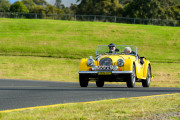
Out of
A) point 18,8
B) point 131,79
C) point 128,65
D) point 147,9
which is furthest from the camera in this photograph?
point 18,8

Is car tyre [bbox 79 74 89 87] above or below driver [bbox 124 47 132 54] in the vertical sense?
below

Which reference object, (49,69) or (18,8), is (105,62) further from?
(18,8)

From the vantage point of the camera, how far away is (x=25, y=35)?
5181 cm

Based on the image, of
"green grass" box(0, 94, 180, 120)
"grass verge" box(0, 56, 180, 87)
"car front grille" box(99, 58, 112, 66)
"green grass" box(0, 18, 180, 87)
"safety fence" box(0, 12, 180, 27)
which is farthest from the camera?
"safety fence" box(0, 12, 180, 27)

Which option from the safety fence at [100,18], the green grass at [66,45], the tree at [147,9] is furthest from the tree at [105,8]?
the green grass at [66,45]

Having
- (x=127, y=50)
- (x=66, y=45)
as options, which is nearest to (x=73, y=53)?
(x=66, y=45)

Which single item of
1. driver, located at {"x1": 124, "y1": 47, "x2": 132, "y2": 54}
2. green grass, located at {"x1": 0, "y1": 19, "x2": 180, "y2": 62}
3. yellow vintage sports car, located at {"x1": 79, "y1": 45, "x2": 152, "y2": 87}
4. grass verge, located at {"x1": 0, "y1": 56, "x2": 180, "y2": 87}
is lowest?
grass verge, located at {"x1": 0, "y1": 56, "x2": 180, "y2": 87}

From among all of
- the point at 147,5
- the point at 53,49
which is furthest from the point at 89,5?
the point at 53,49

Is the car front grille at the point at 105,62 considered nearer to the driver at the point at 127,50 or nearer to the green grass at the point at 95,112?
the driver at the point at 127,50

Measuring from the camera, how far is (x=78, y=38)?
50.1 meters

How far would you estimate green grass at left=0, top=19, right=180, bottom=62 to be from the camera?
42.2m

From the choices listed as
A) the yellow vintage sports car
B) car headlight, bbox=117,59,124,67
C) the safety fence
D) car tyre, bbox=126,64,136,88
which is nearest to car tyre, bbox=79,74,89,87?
the yellow vintage sports car

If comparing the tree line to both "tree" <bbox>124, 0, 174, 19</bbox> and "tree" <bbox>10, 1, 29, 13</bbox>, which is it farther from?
"tree" <bbox>10, 1, 29, 13</bbox>

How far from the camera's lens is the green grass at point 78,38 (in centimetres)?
4216
